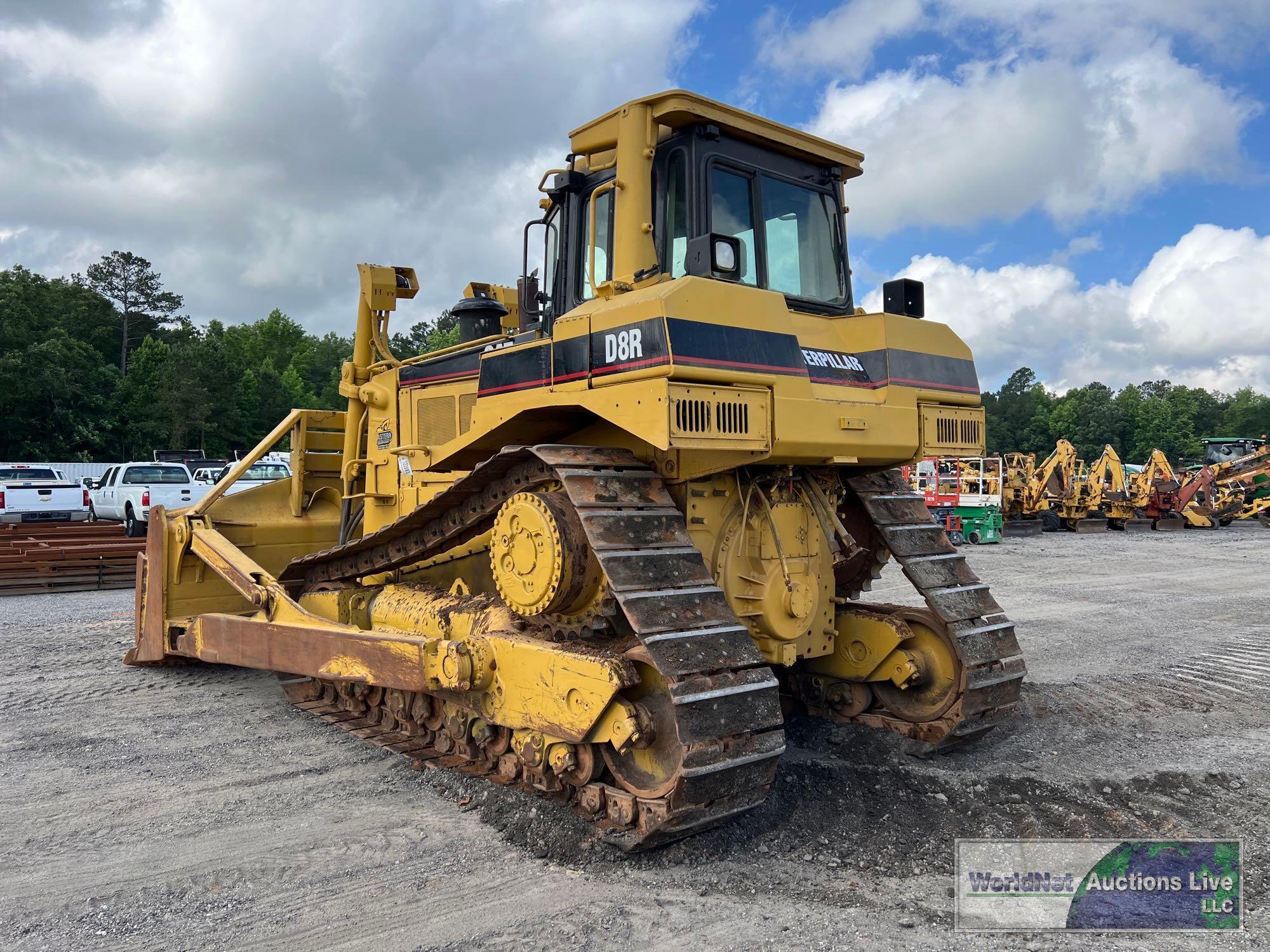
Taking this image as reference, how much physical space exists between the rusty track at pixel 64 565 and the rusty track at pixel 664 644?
406 inches

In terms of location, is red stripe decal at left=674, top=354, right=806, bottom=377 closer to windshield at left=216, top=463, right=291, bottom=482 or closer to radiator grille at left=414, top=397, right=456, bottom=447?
radiator grille at left=414, top=397, right=456, bottom=447

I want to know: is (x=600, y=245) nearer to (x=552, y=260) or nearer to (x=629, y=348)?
(x=552, y=260)

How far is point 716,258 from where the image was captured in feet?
14.8

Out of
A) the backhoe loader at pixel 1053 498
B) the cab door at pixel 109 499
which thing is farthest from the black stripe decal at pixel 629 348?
the backhoe loader at pixel 1053 498

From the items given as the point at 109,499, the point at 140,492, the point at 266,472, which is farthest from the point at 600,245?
the point at 109,499

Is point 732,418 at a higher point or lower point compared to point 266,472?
lower

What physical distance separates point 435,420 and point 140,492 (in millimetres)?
17010

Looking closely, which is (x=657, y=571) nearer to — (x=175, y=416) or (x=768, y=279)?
(x=768, y=279)

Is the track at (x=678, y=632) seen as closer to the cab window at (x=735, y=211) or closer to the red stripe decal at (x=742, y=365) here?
the red stripe decal at (x=742, y=365)

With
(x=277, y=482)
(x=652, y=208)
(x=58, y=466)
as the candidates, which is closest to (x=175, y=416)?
(x=58, y=466)

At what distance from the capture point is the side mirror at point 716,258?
171 inches

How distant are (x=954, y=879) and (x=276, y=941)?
2.77 m

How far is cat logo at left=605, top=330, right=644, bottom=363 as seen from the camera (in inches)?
164

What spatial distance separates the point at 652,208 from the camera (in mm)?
4840
